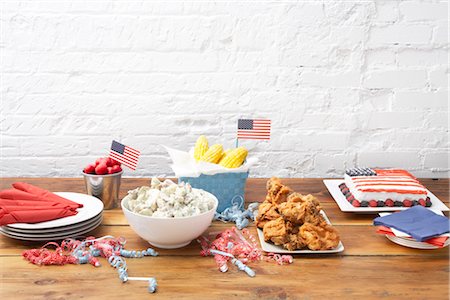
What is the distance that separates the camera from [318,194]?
1.95 m

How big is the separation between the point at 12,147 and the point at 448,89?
69.9 inches

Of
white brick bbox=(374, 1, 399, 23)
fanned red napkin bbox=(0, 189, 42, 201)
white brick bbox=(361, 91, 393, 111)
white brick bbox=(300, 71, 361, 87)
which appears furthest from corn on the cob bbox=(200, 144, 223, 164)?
white brick bbox=(374, 1, 399, 23)

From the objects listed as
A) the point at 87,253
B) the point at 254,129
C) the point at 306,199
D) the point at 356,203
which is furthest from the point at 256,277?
the point at 254,129

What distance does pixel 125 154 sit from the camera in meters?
1.79

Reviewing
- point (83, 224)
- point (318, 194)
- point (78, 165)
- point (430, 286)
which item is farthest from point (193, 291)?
point (78, 165)

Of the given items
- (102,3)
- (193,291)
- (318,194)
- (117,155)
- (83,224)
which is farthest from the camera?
(102,3)

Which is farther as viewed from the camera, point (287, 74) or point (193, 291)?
point (287, 74)

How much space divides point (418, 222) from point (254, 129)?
1.93ft

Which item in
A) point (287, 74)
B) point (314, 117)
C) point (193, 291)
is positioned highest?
point (287, 74)

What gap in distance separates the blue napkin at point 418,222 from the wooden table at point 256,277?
6cm

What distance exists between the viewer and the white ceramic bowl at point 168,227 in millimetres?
1414

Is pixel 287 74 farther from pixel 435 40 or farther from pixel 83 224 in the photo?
pixel 83 224

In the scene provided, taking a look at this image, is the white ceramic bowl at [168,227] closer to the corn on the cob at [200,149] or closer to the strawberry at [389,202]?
the corn on the cob at [200,149]

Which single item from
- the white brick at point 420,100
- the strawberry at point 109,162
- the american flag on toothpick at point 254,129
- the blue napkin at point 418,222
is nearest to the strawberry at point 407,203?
the blue napkin at point 418,222
